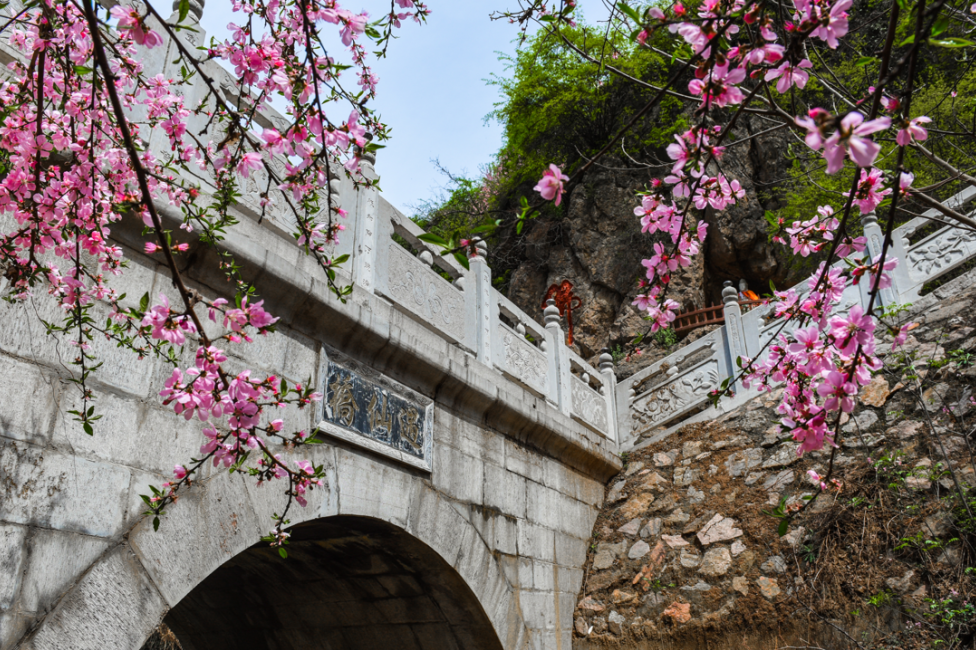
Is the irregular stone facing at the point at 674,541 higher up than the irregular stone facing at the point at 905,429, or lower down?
lower down

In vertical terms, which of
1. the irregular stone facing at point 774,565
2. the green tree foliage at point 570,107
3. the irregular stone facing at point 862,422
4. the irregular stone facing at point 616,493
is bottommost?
the irregular stone facing at point 774,565

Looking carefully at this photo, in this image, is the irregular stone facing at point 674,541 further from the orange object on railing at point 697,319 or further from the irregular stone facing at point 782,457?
the orange object on railing at point 697,319

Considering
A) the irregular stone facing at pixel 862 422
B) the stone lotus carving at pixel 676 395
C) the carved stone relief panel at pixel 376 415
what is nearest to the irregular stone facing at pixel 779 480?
the irregular stone facing at pixel 862 422

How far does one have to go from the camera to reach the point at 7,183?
2.41 m

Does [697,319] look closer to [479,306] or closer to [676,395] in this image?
[676,395]

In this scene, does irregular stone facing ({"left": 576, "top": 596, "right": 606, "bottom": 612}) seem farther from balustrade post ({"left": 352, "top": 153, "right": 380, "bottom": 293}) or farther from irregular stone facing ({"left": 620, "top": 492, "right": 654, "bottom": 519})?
balustrade post ({"left": 352, "top": 153, "right": 380, "bottom": 293})

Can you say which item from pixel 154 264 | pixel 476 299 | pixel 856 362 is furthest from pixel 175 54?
pixel 856 362

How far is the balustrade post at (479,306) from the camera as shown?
5652mm

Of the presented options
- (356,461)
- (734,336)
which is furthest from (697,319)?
(356,461)

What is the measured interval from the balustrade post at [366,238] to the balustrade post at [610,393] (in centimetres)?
376

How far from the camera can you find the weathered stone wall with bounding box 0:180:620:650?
2.73 metres

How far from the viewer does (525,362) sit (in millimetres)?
6262

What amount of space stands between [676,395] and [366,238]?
4.14m

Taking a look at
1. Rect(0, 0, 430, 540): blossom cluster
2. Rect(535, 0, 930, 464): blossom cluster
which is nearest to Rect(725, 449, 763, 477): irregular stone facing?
Rect(535, 0, 930, 464): blossom cluster
